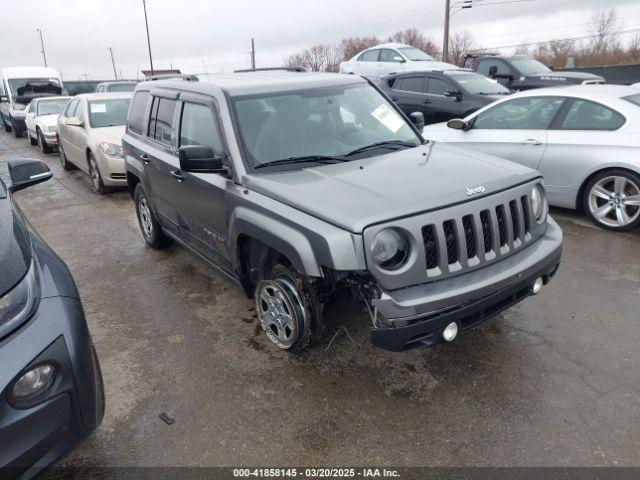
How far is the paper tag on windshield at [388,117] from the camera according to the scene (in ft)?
13.2

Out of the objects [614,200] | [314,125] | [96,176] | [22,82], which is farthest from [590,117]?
[22,82]

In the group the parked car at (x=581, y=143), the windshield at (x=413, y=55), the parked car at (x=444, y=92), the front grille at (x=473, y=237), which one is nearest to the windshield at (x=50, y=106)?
the parked car at (x=444, y=92)

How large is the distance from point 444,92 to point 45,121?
10.5 metres

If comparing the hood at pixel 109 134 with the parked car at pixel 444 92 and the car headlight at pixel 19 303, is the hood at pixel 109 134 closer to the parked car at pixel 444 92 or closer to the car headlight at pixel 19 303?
the parked car at pixel 444 92

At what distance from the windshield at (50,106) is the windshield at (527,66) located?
42.4ft

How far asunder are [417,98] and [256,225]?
8.42 m

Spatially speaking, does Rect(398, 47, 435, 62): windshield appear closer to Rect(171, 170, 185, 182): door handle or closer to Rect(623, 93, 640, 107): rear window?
Rect(623, 93, 640, 107): rear window

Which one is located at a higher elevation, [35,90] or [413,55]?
[413,55]


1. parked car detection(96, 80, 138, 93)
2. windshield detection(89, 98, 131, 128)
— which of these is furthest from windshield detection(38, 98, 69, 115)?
windshield detection(89, 98, 131, 128)

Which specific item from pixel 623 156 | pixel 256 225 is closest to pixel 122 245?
pixel 256 225

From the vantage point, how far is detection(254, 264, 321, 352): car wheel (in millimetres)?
3021

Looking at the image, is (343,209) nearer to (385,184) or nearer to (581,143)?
(385,184)

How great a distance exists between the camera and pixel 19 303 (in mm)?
2029

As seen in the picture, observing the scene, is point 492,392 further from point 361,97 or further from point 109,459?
point 361,97
